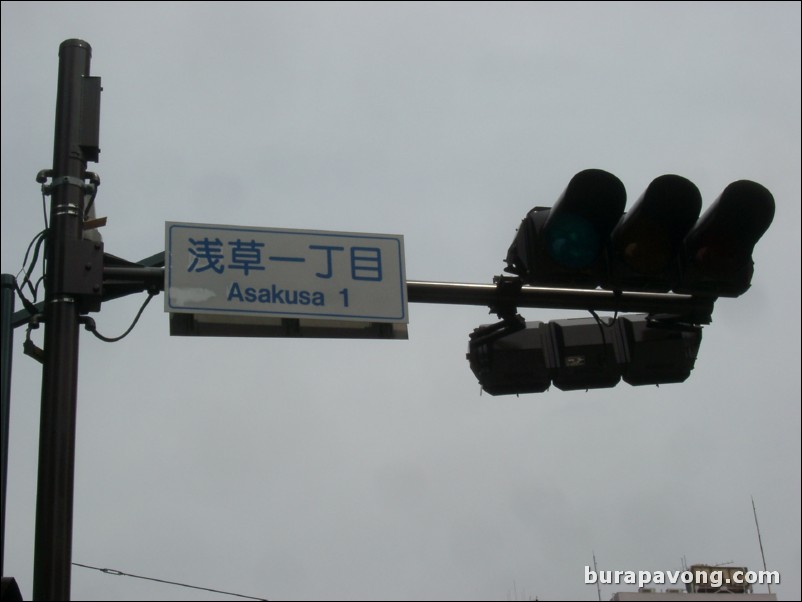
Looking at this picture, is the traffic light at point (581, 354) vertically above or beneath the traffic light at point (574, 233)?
beneath

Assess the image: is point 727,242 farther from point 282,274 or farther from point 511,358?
point 282,274

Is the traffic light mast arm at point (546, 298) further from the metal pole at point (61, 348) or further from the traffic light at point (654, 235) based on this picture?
the metal pole at point (61, 348)

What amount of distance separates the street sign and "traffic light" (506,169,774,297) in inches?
30.8

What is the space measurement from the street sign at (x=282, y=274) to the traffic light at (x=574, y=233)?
2.31 ft

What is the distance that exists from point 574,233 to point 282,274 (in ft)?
4.98

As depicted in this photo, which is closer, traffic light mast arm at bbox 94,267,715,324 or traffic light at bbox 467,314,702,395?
traffic light mast arm at bbox 94,267,715,324

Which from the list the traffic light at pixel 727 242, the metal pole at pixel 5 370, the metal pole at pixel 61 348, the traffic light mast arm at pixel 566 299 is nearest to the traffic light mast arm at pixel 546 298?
the traffic light mast arm at pixel 566 299

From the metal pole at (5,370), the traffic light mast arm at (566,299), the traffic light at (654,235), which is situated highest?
the traffic light at (654,235)

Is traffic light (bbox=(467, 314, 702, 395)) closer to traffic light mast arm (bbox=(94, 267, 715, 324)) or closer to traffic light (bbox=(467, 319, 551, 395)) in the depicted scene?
traffic light (bbox=(467, 319, 551, 395))

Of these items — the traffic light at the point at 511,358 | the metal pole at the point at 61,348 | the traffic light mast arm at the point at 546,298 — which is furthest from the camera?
the traffic light at the point at 511,358

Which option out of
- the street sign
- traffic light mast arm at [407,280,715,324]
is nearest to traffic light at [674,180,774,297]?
traffic light mast arm at [407,280,715,324]

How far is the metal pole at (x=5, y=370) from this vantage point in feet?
15.3

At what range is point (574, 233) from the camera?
539 cm

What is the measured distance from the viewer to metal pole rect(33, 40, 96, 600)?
4406 millimetres
